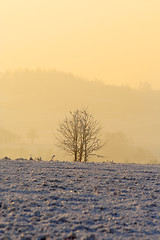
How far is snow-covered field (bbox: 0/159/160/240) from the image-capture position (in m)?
8.02

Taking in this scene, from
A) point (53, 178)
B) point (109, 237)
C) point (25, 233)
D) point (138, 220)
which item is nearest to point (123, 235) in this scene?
point (109, 237)

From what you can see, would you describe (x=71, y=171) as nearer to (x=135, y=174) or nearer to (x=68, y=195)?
(x=135, y=174)

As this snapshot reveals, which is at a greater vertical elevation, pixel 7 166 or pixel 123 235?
pixel 7 166

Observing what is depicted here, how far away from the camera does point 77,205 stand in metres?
9.74

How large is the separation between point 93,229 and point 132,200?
278 cm

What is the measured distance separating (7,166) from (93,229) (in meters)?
8.83

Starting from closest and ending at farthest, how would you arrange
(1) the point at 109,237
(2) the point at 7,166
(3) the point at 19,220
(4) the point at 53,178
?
(1) the point at 109,237, (3) the point at 19,220, (4) the point at 53,178, (2) the point at 7,166

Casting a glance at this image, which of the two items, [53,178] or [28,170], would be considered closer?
[53,178]

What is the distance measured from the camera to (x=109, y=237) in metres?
7.75

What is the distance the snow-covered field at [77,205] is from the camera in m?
8.02

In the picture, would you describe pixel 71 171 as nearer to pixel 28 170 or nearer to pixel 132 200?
pixel 28 170

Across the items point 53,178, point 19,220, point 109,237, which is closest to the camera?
point 109,237

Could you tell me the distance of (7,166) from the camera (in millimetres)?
16172

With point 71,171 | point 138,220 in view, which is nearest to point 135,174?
point 71,171
